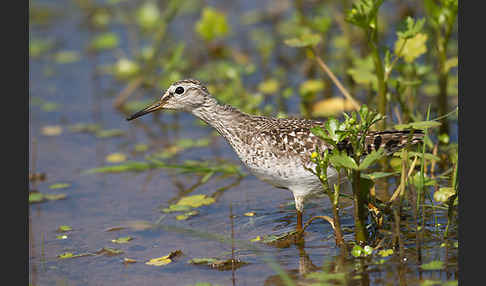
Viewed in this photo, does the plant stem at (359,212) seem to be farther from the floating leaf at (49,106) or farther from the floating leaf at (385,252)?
the floating leaf at (49,106)

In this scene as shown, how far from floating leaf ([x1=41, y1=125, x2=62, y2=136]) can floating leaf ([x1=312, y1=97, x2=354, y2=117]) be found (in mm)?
3475

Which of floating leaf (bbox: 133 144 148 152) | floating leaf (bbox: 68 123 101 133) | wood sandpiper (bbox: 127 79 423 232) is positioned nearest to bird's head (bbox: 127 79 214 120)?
wood sandpiper (bbox: 127 79 423 232)

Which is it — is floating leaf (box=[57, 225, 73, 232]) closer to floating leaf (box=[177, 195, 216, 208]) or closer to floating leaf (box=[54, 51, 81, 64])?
floating leaf (box=[177, 195, 216, 208])

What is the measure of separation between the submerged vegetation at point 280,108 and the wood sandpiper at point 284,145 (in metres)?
0.16

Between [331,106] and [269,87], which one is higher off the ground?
[269,87]

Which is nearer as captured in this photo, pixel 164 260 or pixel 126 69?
pixel 164 260

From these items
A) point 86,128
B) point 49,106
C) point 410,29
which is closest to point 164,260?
point 410,29

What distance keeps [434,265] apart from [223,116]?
2.62 m

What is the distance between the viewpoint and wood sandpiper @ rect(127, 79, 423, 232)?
6.69 m

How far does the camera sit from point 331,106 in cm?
992

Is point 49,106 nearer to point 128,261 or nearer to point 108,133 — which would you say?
point 108,133

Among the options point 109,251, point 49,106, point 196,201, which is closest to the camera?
point 109,251

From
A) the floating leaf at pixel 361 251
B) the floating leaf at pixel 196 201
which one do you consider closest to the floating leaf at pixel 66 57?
the floating leaf at pixel 196 201

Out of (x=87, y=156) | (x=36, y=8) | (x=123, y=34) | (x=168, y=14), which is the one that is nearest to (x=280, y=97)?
(x=168, y=14)
